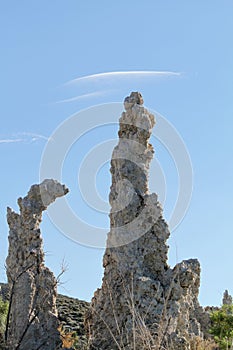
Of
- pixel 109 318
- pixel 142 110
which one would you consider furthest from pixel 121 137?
pixel 109 318

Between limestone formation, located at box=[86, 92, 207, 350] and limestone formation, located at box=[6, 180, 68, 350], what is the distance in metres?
1.14

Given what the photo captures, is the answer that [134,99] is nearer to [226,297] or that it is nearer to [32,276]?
[32,276]

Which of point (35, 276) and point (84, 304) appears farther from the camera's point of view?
point (84, 304)

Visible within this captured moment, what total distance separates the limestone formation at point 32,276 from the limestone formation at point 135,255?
1137 mm

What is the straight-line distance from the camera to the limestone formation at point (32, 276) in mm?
16484

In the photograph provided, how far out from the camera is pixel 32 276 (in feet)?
55.3

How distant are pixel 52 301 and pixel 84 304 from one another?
1868 cm

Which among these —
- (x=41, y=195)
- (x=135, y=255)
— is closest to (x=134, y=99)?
(x=41, y=195)

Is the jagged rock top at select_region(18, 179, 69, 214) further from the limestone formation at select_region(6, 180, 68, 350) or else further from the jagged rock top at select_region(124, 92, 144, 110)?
the jagged rock top at select_region(124, 92, 144, 110)

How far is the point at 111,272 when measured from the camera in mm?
16484

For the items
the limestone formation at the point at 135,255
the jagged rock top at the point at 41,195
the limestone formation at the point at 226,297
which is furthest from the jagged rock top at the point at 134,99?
the limestone formation at the point at 226,297

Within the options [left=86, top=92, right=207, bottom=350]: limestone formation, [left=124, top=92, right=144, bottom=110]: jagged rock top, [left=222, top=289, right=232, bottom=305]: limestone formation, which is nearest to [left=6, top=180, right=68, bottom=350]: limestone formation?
[left=86, top=92, right=207, bottom=350]: limestone formation

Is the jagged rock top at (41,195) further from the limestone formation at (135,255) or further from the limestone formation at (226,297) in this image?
the limestone formation at (226,297)

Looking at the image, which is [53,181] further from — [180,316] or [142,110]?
[180,316]
